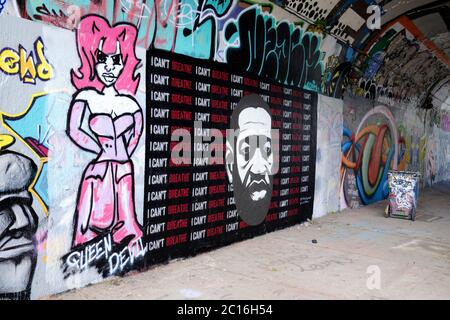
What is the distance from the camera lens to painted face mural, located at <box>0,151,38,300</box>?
12.3 feet

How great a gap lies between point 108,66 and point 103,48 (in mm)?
191

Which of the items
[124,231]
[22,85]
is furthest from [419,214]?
[22,85]

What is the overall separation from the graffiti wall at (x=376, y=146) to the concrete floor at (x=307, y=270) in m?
2.77

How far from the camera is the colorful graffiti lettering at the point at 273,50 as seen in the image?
645 centimetres

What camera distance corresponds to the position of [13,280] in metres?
3.84

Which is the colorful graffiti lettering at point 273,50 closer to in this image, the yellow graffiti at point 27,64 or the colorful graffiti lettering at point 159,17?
the colorful graffiti lettering at point 159,17

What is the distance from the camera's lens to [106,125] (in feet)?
15.2

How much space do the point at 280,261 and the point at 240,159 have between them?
5.65 feet

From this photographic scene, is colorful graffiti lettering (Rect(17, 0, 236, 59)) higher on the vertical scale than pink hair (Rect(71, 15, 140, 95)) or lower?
higher

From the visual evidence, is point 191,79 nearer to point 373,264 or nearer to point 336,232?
point 373,264

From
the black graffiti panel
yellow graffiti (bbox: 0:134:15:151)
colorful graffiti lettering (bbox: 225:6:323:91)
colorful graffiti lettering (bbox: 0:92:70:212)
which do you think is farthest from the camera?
colorful graffiti lettering (bbox: 225:6:323:91)

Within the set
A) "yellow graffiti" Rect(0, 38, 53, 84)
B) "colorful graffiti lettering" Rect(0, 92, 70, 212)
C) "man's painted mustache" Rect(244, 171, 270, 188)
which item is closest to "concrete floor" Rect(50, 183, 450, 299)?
"man's painted mustache" Rect(244, 171, 270, 188)

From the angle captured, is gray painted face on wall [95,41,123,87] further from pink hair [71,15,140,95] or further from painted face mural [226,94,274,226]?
painted face mural [226,94,274,226]

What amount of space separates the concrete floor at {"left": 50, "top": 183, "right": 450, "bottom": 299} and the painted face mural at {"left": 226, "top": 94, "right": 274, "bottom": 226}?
59 centimetres
